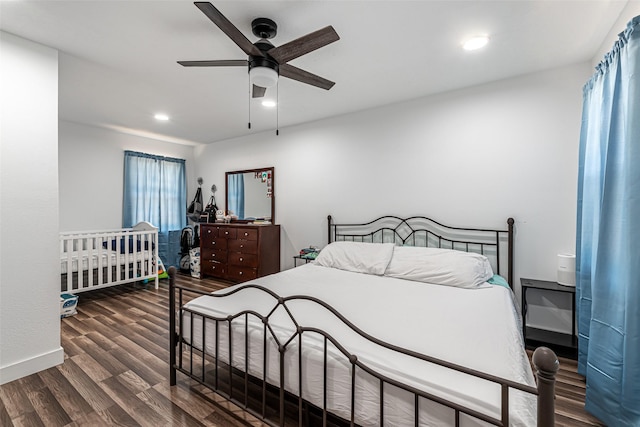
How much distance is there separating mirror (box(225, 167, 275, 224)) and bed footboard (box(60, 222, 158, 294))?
141 cm

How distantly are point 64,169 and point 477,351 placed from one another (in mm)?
5636

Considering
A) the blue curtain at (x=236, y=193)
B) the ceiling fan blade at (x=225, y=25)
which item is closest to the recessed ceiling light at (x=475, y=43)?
the ceiling fan blade at (x=225, y=25)

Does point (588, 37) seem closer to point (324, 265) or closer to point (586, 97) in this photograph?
point (586, 97)

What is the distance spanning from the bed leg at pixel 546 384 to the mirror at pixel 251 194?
4.10 m

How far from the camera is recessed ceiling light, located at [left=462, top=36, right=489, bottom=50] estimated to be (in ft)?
6.97

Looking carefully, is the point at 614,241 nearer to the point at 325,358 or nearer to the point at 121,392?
the point at 325,358

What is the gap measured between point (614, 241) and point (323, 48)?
232cm

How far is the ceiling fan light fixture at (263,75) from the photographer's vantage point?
1872mm

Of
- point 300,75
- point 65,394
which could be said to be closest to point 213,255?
point 65,394

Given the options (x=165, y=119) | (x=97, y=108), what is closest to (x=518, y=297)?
(x=165, y=119)

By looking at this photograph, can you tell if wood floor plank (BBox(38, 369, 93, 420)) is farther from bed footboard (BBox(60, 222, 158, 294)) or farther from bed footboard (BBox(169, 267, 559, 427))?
bed footboard (BBox(60, 222, 158, 294))

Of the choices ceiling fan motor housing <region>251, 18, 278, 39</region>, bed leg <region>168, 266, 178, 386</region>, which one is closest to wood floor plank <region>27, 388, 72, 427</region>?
bed leg <region>168, 266, 178, 386</region>

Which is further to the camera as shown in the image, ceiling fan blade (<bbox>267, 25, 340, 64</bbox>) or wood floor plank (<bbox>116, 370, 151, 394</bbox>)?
wood floor plank (<bbox>116, 370, 151, 394</bbox>)

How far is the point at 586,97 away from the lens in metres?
2.28
